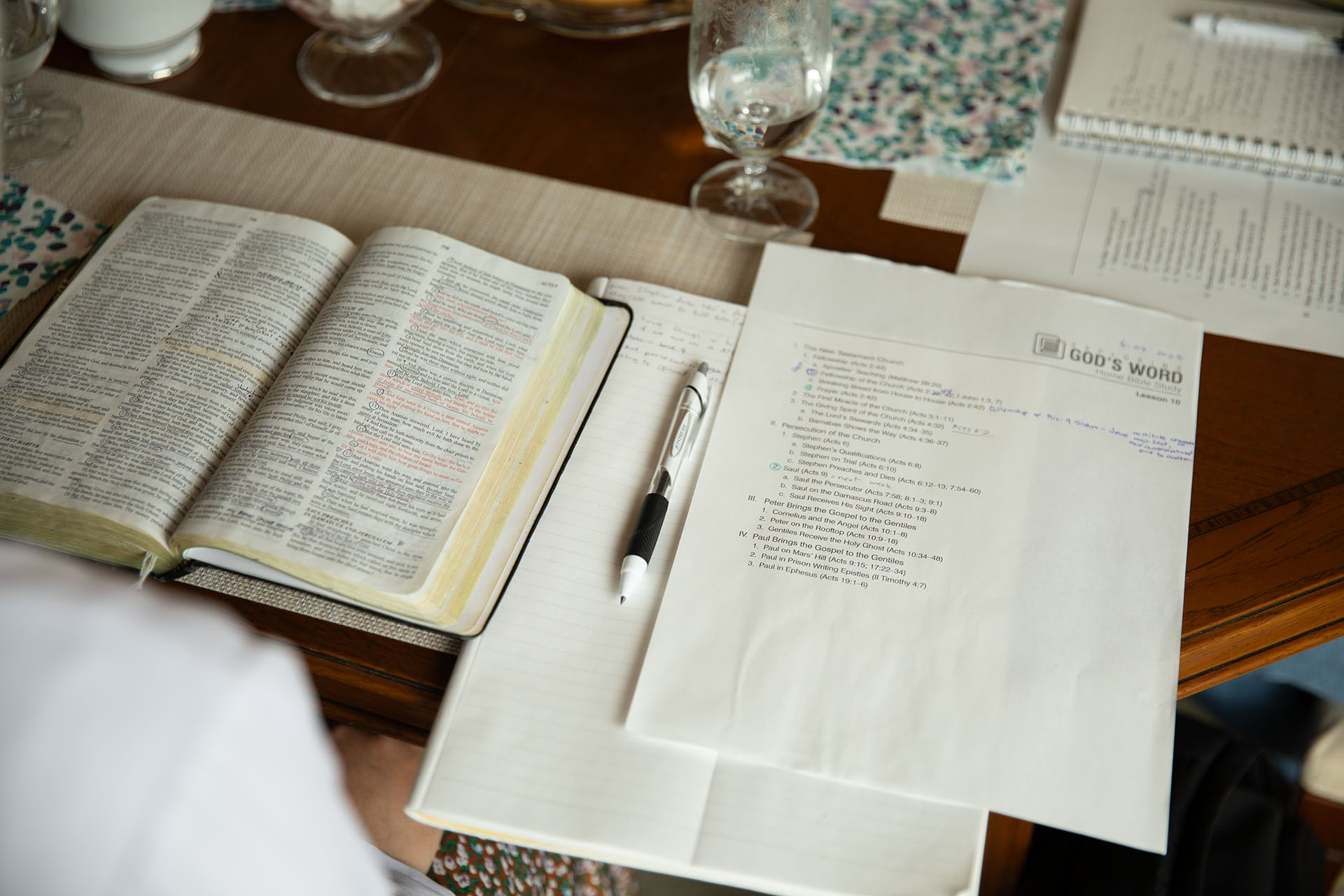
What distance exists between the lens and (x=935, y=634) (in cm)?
55

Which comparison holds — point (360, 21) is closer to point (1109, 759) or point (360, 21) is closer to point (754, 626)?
point (754, 626)

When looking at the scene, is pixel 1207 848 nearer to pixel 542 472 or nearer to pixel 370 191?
pixel 542 472

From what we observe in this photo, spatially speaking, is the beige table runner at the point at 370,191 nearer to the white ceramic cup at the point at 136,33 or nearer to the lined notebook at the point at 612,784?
the white ceramic cup at the point at 136,33

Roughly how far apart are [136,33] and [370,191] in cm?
30

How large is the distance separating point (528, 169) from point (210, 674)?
0.60m

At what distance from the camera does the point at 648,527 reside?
0.58 m

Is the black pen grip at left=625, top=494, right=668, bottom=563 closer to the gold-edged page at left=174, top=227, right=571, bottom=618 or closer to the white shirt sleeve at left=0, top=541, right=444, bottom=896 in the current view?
the gold-edged page at left=174, top=227, right=571, bottom=618

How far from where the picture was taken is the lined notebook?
49 cm

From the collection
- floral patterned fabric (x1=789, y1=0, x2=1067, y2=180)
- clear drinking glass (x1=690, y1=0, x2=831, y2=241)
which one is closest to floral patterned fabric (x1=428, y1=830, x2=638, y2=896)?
clear drinking glass (x1=690, y1=0, x2=831, y2=241)

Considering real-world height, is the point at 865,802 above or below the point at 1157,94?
below

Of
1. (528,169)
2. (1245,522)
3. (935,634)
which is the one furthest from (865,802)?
(528,169)

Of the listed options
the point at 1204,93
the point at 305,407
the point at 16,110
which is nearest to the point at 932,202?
the point at 1204,93

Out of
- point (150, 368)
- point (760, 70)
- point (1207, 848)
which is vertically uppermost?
point (760, 70)

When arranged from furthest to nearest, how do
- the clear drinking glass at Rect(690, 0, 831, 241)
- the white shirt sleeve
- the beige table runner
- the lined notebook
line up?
1. the beige table runner
2. the clear drinking glass at Rect(690, 0, 831, 241)
3. the lined notebook
4. the white shirt sleeve
